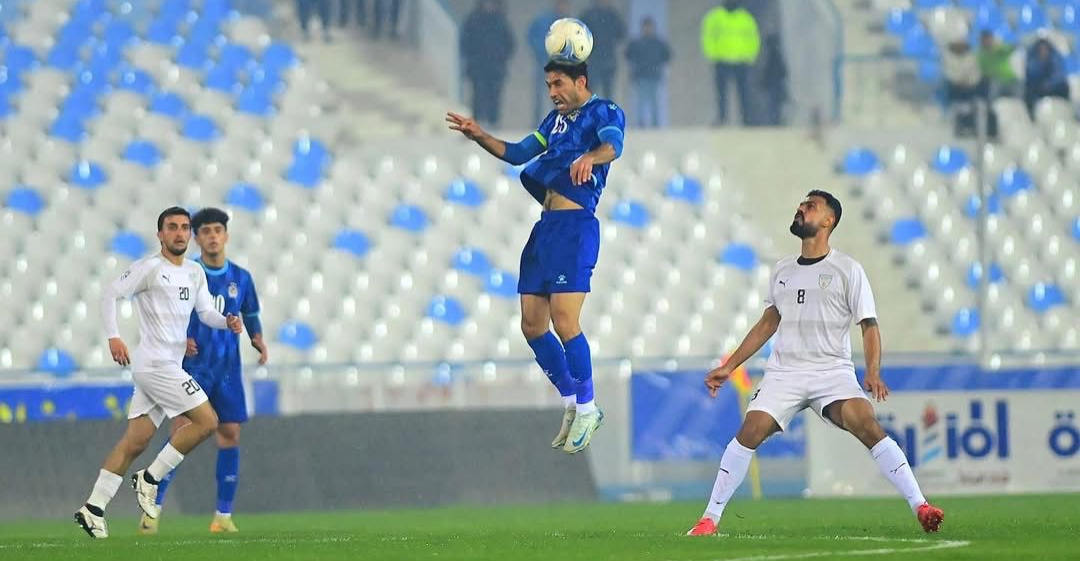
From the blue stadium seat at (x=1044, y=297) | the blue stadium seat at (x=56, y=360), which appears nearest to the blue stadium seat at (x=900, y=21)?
the blue stadium seat at (x=1044, y=297)

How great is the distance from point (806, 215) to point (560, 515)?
4.96m

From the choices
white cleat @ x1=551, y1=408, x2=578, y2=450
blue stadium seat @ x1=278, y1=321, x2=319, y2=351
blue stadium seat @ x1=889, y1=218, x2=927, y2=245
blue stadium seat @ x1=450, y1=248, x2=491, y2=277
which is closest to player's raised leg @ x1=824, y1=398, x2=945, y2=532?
white cleat @ x1=551, y1=408, x2=578, y2=450

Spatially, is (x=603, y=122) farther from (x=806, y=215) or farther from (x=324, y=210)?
(x=324, y=210)

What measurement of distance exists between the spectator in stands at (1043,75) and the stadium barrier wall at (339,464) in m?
8.42

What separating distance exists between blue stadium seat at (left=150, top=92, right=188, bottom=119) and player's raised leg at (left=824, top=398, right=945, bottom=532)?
13.6 meters

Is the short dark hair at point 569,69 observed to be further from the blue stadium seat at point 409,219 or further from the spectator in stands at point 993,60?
the spectator in stands at point 993,60

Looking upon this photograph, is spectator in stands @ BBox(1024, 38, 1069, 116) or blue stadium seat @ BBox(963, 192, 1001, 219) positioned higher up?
spectator in stands @ BBox(1024, 38, 1069, 116)

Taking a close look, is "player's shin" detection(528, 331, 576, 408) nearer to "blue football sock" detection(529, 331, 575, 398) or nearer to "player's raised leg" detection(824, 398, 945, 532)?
"blue football sock" detection(529, 331, 575, 398)

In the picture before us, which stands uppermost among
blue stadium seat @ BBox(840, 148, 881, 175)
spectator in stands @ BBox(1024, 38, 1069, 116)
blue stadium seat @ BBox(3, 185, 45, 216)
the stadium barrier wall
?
spectator in stands @ BBox(1024, 38, 1069, 116)

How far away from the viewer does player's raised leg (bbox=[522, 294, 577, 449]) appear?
887cm

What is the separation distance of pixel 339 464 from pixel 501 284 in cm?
472

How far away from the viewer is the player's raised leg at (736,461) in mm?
8430

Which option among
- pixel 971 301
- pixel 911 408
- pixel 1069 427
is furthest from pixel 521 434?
pixel 971 301

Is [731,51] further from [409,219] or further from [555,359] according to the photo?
[555,359]
